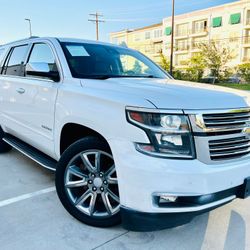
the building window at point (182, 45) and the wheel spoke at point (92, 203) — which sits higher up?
the building window at point (182, 45)

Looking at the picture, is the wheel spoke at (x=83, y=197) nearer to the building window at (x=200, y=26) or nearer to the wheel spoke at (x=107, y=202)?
the wheel spoke at (x=107, y=202)

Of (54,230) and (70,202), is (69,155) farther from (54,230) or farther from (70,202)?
(54,230)

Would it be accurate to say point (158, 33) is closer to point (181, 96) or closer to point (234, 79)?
point (234, 79)

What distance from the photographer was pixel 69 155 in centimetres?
273

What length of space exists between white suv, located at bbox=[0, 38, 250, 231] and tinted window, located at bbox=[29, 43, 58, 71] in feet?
0.11

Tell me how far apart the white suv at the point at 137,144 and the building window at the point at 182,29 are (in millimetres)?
58180

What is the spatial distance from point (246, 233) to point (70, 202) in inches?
64.9

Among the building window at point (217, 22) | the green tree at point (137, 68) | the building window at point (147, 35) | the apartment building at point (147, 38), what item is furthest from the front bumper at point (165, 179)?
the building window at point (147, 35)

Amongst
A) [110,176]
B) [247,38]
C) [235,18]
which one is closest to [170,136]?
[110,176]

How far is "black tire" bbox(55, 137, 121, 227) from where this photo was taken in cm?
255

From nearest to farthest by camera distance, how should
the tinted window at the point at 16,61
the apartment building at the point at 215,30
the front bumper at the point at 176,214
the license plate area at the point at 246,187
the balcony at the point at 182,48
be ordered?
1. the front bumper at the point at 176,214
2. the license plate area at the point at 246,187
3. the tinted window at the point at 16,61
4. the apartment building at the point at 215,30
5. the balcony at the point at 182,48

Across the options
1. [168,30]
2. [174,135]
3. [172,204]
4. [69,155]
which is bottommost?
[172,204]

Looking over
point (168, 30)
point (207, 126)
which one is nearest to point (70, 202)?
point (207, 126)

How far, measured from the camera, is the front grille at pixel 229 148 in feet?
7.20
